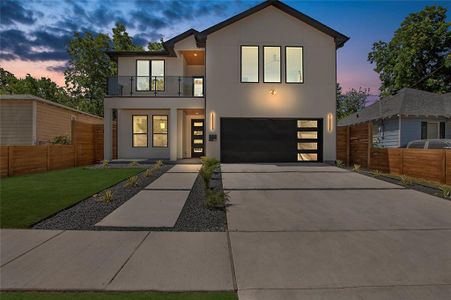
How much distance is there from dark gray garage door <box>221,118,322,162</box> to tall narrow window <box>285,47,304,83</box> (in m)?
2.20

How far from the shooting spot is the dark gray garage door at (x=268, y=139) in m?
14.3

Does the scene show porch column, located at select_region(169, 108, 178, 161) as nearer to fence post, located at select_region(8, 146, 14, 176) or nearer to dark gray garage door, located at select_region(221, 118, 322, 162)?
dark gray garage door, located at select_region(221, 118, 322, 162)

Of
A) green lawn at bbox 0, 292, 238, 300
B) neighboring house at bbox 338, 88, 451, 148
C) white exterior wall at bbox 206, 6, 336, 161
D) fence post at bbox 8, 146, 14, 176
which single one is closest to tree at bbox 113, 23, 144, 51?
white exterior wall at bbox 206, 6, 336, 161

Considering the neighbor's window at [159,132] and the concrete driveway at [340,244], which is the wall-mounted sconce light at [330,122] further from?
the neighbor's window at [159,132]

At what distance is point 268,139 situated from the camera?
567 inches

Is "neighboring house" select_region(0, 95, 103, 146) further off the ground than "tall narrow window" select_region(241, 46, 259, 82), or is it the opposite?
→ "tall narrow window" select_region(241, 46, 259, 82)

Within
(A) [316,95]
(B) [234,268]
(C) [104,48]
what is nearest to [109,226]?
(B) [234,268]

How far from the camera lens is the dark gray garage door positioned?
1428 centimetres

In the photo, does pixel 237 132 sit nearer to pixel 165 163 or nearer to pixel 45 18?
pixel 165 163

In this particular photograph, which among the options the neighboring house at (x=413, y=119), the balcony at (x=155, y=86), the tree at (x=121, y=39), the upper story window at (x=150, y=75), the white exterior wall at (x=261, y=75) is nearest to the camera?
the white exterior wall at (x=261, y=75)

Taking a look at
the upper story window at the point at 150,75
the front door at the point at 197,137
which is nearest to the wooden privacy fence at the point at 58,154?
the upper story window at the point at 150,75

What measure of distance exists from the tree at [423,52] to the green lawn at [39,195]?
89.0 feet

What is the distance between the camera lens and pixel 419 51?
24.6m

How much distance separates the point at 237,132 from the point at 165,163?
13.6ft
